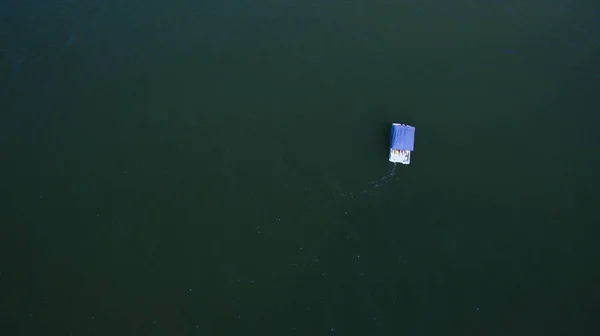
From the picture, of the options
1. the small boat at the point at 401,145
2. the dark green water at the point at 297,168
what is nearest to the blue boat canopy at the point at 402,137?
the small boat at the point at 401,145

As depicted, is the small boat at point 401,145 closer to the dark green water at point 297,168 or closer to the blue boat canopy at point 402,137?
the blue boat canopy at point 402,137

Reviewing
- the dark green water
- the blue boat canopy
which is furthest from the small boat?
the dark green water

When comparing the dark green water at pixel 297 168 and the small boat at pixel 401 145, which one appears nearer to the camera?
the dark green water at pixel 297 168

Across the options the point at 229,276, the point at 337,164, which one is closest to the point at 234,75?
the point at 337,164

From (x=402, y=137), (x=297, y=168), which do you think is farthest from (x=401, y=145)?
(x=297, y=168)

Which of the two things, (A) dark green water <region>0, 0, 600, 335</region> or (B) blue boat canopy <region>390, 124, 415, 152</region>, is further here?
(B) blue boat canopy <region>390, 124, 415, 152</region>

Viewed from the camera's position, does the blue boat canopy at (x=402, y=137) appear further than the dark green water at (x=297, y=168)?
Yes

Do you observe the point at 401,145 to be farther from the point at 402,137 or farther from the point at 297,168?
the point at 297,168

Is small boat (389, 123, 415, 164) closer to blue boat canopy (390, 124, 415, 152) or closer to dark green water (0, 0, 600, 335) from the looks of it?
blue boat canopy (390, 124, 415, 152)
